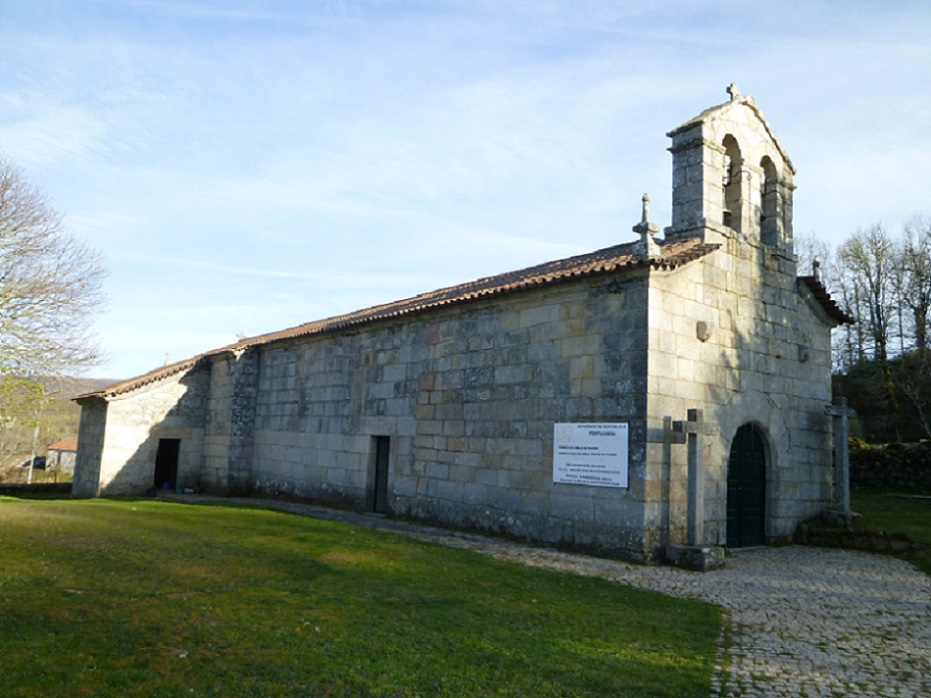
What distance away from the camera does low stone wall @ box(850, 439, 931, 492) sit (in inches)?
808

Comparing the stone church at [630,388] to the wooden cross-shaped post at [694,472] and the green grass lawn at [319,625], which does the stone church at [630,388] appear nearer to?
the wooden cross-shaped post at [694,472]

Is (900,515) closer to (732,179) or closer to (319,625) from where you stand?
(732,179)

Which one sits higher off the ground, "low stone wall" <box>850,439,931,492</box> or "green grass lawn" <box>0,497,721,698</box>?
"low stone wall" <box>850,439,931,492</box>

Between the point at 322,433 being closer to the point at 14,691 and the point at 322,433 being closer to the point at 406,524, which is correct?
the point at 406,524

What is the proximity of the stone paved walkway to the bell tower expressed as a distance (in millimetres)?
5815

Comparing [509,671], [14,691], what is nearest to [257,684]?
[14,691]

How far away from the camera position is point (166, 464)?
23.7 meters

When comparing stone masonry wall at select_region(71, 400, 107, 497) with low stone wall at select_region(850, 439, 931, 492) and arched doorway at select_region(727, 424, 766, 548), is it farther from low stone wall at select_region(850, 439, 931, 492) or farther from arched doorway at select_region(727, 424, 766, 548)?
low stone wall at select_region(850, 439, 931, 492)

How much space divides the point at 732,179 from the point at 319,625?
1136 cm

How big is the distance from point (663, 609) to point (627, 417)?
12.5ft

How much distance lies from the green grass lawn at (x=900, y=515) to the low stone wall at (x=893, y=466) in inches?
16.8

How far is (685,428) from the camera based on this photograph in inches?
428

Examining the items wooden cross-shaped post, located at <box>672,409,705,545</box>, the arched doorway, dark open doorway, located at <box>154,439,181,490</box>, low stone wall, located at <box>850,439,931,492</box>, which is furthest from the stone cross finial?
dark open doorway, located at <box>154,439,181,490</box>

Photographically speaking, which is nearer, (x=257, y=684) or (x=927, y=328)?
(x=257, y=684)
